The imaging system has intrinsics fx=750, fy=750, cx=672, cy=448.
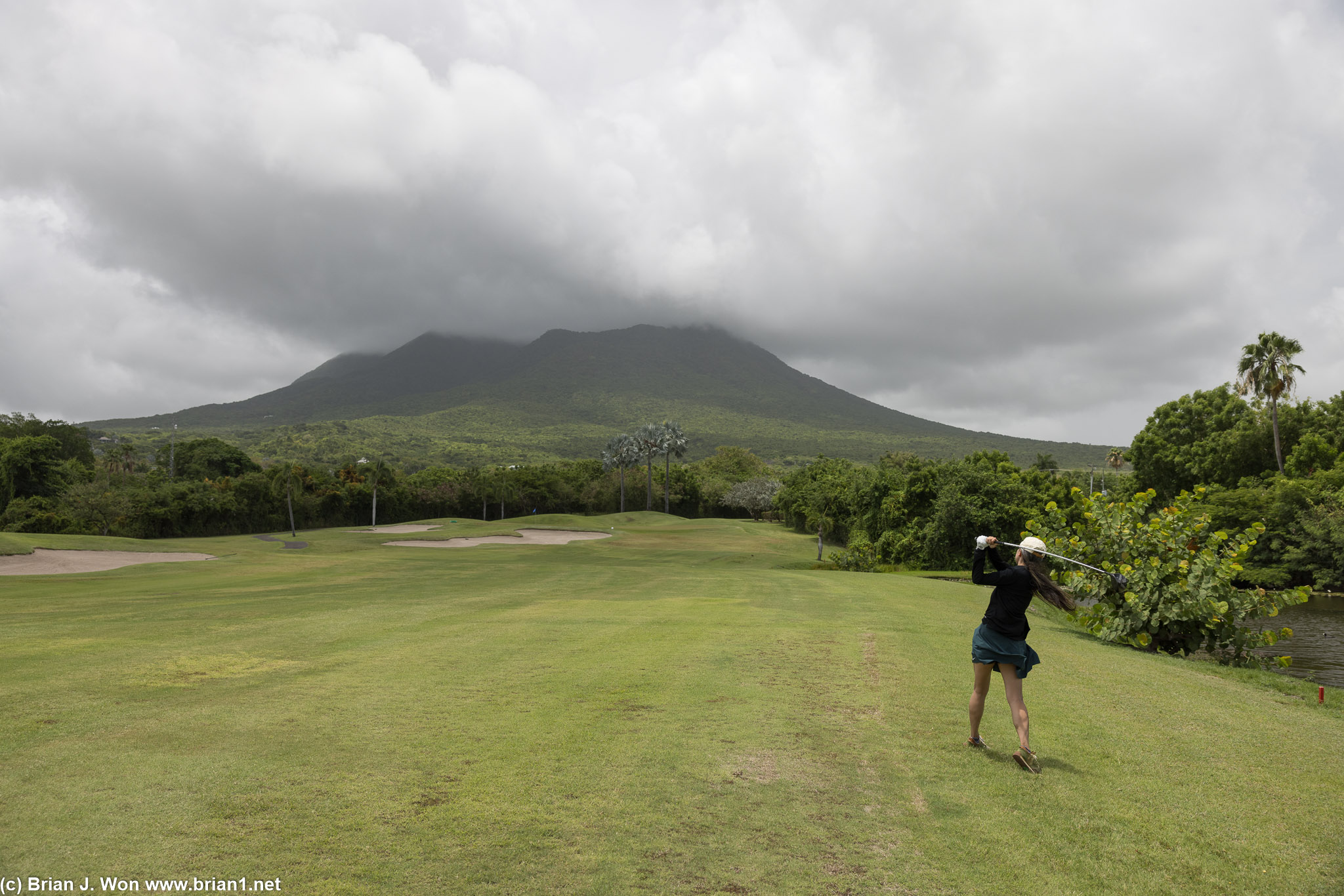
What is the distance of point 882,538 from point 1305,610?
20.4 meters

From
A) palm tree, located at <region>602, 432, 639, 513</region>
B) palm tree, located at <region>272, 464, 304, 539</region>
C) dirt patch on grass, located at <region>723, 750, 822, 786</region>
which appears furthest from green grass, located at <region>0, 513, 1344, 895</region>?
palm tree, located at <region>602, 432, 639, 513</region>

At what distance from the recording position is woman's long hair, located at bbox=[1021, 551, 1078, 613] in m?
7.99

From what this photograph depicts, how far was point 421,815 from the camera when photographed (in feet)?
18.6

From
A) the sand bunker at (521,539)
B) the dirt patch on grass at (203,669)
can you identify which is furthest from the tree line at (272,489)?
the dirt patch on grass at (203,669)

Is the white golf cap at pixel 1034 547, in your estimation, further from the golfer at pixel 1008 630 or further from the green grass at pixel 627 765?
the green grass at pixel 627 765

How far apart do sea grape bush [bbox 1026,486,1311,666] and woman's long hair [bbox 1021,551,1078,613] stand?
10.1m

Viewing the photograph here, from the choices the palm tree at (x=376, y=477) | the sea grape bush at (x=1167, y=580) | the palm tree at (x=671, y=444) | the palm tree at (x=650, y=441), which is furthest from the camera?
the palm tree at (x=671, y=444)

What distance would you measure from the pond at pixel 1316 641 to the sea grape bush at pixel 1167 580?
278 centimetres

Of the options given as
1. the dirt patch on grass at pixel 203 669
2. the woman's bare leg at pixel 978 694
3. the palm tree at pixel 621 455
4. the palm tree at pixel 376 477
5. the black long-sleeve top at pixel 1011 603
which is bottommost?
the dirt patch on grass at pixel 203 669

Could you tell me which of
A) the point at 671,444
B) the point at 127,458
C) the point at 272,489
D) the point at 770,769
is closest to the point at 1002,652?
the point at 770,769

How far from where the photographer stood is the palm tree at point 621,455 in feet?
329

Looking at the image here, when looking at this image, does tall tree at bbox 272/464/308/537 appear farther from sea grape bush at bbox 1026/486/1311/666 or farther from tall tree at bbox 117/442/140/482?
sea grape bush at bbox 1026/486/1311/666

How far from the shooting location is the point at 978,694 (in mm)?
8000

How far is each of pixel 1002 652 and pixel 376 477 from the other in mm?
77719
